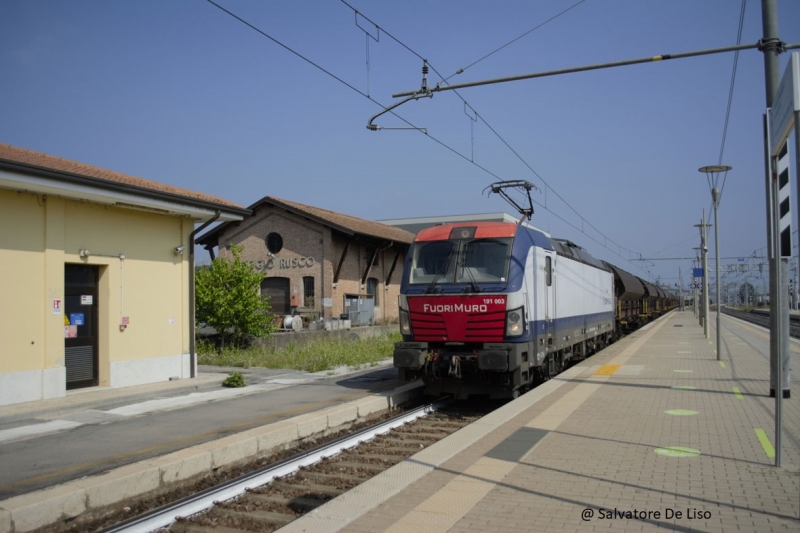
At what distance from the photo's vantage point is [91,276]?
12797 millimetres

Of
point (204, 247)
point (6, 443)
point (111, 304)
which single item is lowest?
point (6, 443)

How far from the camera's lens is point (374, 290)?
33344mm

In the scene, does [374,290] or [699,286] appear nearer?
[374,290]

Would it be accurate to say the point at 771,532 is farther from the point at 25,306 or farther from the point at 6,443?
the point at 25,306

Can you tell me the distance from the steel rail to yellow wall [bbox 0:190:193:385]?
6.11 m

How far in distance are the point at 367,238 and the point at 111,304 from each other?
18870 mm

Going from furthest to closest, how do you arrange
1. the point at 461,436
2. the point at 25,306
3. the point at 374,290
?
the point at 374,290 → the point at 25,306 → the point at 461,436

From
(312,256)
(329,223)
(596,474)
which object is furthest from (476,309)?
(312,256)

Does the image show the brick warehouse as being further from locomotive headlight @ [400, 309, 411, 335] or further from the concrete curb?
the concrete curb

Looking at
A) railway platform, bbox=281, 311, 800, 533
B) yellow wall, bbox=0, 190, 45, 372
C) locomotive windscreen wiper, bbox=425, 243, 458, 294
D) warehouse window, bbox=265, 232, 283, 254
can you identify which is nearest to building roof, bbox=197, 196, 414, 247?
warehouse window, bbox=265, 232, 283, 254

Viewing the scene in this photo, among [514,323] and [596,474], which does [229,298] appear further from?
[596,474]

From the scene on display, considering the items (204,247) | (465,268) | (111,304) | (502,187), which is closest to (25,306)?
(111,304)

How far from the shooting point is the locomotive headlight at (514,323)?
1091cm

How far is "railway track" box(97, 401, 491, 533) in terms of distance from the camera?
5.92m
